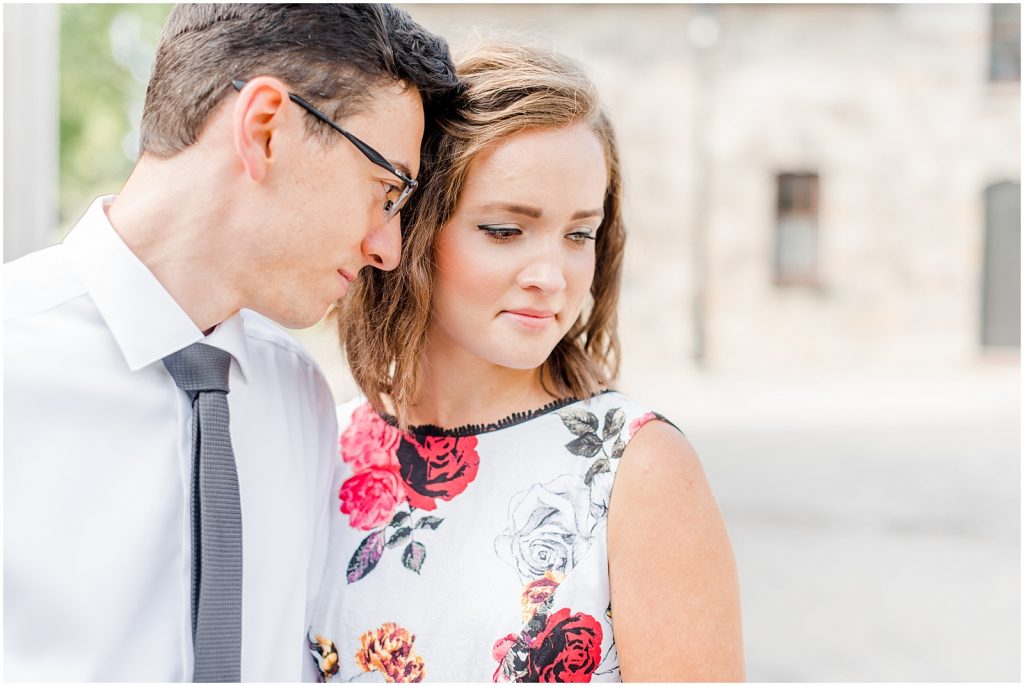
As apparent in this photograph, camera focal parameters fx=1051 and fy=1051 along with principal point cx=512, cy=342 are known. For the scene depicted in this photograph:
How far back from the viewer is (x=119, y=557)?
129cm

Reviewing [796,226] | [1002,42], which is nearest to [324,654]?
[796,226]

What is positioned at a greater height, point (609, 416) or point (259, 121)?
point (259, 121)

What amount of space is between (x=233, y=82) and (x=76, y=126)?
1569 cm

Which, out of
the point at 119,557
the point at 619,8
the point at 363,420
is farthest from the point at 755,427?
the point at 119,557

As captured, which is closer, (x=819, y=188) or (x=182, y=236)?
(x=182, y=236)

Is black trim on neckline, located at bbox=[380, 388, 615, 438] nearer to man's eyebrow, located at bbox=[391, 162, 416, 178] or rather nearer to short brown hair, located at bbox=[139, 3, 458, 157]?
man's eyebrow, located at bbox=[391, 162, 416, 178]

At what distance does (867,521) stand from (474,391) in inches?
222

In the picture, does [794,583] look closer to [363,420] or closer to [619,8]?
[363,420]

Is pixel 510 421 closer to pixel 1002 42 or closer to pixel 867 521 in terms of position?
pixel 867 521

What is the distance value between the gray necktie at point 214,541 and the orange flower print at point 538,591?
41cm

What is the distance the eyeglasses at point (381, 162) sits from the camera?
1.40 meters

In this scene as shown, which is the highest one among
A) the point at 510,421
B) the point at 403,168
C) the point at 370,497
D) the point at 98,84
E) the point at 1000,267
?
the point at 98,84

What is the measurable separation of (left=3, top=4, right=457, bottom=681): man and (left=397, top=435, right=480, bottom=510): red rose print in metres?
0.19

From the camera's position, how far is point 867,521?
6.75m
